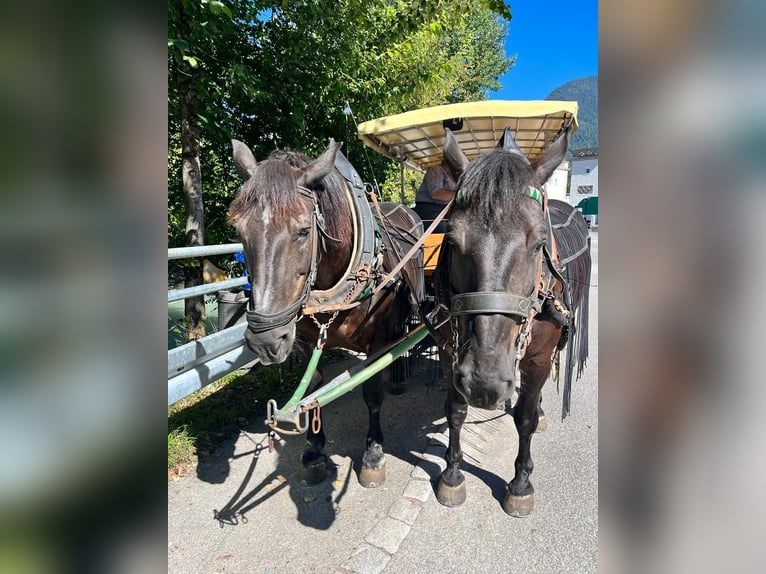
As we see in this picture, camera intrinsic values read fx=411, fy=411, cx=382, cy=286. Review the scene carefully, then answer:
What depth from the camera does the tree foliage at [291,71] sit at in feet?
13.4

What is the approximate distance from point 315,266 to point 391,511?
1.70 meters

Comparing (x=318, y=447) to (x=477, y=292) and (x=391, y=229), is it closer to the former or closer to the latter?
(x=391, y=229)

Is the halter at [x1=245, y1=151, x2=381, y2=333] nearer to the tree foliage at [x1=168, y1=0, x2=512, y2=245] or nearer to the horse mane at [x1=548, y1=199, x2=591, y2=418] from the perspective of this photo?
the horse mane at [x1=548, y1=199, x2=591, y2=418]

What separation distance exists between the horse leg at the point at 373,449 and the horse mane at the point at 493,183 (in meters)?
1.75

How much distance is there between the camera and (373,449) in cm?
306

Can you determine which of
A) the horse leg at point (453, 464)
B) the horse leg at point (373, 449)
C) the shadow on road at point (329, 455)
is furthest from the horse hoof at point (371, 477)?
the horse leg at point (453, 464)

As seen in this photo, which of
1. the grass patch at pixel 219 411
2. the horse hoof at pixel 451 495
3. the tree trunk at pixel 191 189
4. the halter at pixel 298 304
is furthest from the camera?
the tree trunk at pixel 191 189

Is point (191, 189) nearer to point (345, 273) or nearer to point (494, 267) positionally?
point (345, 273)

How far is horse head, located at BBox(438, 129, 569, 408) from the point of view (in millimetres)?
1698

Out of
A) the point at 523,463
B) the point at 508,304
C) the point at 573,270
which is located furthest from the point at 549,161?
the point at 523,463

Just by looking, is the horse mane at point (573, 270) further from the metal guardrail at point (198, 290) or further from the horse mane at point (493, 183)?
the metal guardrail at point (198, 290)

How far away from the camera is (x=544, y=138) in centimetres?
423
